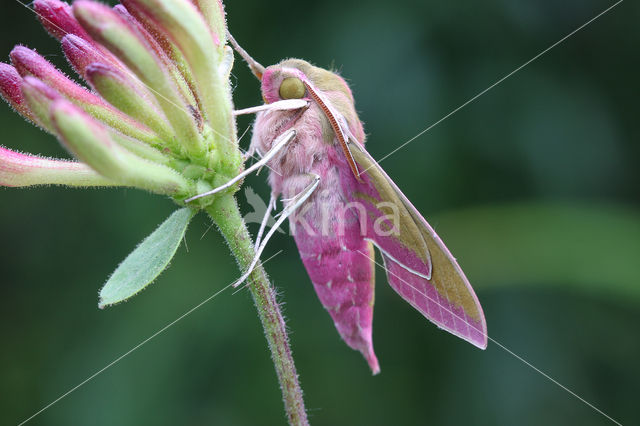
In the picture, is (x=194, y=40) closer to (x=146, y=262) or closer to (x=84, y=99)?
(x=84, y=99)

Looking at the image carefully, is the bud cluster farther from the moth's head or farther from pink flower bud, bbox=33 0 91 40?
the moth's head

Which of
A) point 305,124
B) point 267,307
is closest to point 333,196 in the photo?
point 305,124

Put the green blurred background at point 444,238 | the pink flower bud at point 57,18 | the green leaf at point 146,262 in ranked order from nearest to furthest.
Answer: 1. the green leaf at point 146,262
2. the pink flower bud at point 57,18
3. the green blurred background at point 444,238

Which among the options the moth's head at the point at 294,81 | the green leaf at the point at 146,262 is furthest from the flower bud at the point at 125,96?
the moth's head at the point at 294,81

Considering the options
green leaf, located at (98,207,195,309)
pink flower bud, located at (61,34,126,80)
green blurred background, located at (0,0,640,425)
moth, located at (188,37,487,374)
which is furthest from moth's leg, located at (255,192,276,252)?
green blurred background, located at (0,0,640,425)

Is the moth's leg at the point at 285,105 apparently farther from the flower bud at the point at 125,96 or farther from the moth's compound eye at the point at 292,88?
the flower bud at the point at 125,96
